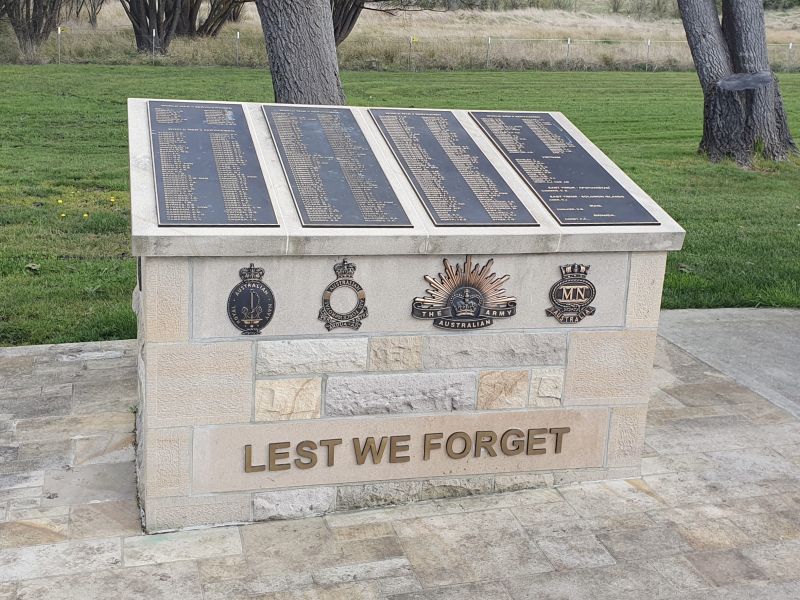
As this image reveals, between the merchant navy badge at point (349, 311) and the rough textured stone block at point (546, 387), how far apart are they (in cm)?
93

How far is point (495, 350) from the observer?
4.64 metres

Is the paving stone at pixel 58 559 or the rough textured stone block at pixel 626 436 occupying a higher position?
the rough textured stone block at pixel 626 436

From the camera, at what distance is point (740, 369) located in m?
6.67

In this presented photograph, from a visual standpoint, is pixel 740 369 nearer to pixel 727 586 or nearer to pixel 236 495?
pixel 727 586

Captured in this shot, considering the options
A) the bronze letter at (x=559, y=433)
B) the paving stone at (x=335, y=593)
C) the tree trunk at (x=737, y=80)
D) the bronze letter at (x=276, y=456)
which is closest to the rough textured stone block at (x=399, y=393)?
the bronze letter at (x=276, y=456)

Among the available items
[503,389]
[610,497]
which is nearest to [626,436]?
[610,497]

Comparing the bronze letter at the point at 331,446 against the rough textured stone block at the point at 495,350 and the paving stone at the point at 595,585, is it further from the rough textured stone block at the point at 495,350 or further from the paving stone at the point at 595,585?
the paving stone at the point at 595,585

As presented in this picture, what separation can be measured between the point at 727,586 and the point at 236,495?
85.4 inches

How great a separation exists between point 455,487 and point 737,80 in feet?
30.8

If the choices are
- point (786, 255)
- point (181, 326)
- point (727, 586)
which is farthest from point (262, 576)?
point (786, 255)

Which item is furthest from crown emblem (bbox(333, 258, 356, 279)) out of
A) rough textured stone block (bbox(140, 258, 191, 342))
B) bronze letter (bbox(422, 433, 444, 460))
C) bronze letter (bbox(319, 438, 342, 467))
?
bronze letter (bbox(422, 433, 444, 460))

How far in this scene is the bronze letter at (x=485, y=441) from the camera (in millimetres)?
4766

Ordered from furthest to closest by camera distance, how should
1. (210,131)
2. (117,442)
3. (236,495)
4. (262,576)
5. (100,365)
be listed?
(100,365), (117,442), (210,131), (236,495), (262,576)

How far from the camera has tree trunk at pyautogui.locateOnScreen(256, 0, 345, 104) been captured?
779cm
